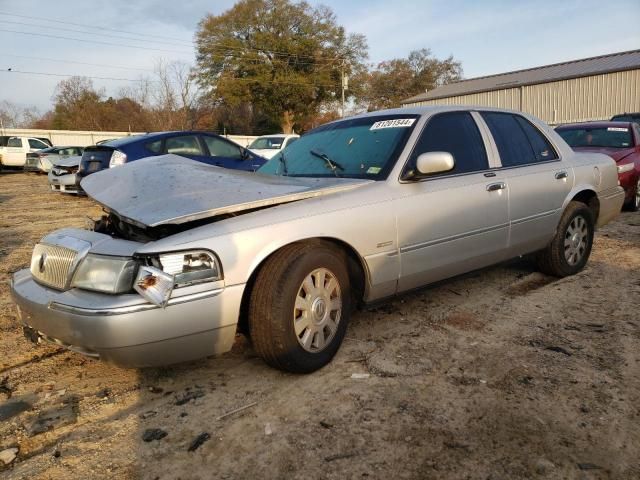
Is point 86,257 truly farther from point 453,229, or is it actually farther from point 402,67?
point 402,67

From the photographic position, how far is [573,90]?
29.4m

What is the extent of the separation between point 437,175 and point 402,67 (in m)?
60.2

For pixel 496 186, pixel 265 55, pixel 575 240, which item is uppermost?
pixel 265 55

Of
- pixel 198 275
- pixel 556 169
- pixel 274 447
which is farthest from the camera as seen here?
pixel 556 169

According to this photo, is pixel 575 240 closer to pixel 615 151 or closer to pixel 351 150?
pixel 351 150

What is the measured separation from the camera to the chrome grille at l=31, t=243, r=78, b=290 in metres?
2.59

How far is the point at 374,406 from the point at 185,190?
1.56 metres

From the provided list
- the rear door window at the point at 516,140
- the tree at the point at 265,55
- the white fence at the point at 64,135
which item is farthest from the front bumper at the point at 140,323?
the tree at the point at 265,55

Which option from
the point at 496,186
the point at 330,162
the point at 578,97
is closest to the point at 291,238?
the point at 330,162

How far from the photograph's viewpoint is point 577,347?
3.12 meters

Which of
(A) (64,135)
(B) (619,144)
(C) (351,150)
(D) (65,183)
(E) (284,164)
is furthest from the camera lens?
(A) (64,135)

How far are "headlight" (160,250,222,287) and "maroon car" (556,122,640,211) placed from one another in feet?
23.6

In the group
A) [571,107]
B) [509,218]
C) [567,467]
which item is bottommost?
[567,467]

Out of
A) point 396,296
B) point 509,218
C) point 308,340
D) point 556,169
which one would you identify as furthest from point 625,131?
point 308,340
